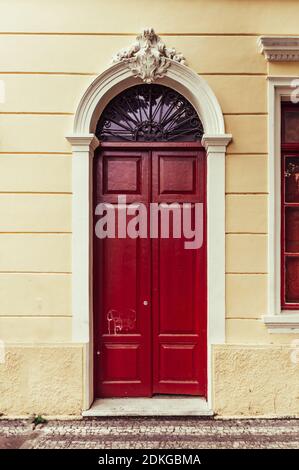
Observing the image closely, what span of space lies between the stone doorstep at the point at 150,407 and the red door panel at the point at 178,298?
0.12 metres

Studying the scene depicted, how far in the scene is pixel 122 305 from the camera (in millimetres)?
4469

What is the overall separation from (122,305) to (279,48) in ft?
11.4

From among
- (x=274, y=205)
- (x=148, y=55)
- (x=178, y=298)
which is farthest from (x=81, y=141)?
(x=274, y=205)

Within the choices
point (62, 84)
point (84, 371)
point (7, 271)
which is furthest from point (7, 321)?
point (62, 84)

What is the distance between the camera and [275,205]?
14.1 feet

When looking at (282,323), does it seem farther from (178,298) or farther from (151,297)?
(151,297)

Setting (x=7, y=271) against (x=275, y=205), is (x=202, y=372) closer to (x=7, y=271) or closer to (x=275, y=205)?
(x=275, y=205)

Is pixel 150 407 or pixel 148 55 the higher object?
pixel 148 55

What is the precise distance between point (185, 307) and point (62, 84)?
9.81ft

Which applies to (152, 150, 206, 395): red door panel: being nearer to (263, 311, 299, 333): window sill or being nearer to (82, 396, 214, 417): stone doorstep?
(82, 396, 214, 417): stone doorstep

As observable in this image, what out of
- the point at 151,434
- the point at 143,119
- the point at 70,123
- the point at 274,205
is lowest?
the point at 151,434

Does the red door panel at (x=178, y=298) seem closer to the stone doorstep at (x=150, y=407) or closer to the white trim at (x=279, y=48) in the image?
the stone doorstep at (x=150, y=407)

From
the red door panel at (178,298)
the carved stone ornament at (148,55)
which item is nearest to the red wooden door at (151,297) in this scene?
the red door panel at (178,298)

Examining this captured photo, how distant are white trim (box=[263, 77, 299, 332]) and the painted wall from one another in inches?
3.1
